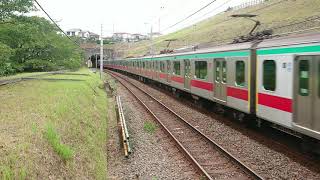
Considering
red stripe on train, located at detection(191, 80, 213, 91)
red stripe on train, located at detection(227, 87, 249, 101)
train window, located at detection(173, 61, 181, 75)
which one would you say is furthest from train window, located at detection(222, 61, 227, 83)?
train window, located at detection(173, 61, 181, 75)

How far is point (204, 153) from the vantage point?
474 inches

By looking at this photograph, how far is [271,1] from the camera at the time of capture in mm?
82812

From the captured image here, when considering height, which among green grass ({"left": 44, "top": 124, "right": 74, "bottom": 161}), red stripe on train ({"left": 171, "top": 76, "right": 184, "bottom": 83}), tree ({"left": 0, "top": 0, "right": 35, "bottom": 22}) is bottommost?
green grass ({"left": 44, "top": 124, "right": 74, "bottom": 161})

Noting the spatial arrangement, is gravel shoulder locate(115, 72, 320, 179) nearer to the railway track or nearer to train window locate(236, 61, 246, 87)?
the railway track

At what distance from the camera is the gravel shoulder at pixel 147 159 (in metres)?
10.4

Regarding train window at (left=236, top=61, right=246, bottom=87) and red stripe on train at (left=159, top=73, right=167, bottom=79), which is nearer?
train window at (left=236, top=61, right=246, bottom=87)

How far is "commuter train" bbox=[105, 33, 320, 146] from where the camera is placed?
9.75 meters

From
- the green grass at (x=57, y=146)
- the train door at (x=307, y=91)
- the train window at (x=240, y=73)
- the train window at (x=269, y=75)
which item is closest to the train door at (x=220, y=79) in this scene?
the train window at (x=240, y=73)

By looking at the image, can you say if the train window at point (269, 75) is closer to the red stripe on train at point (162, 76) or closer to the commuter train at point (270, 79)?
the commuter train at point (270, 79)

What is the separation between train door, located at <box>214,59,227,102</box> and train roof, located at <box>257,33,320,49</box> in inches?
138

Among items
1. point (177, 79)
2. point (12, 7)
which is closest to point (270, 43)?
point (177, 79)

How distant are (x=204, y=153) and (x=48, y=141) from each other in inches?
189

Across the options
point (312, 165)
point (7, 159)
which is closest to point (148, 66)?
point (312, 165)

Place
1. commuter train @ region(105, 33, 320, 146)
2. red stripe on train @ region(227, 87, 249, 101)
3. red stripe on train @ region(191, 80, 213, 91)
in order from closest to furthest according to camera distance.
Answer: commuter train @ region(105, 33, 320, 146), red stripe on train @ region(227, 87, 249, 101), red stripe on train @ region(191, 80, 213, 91)
